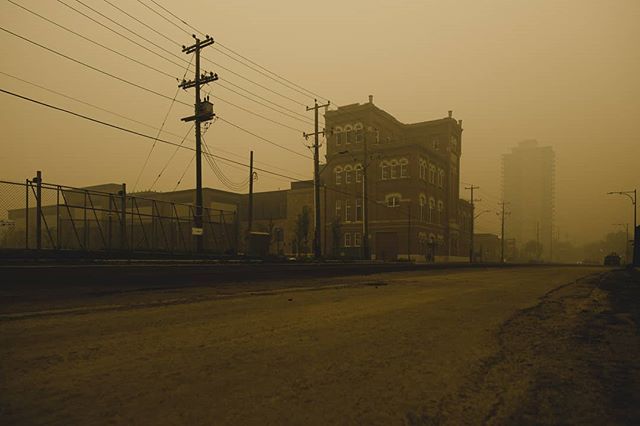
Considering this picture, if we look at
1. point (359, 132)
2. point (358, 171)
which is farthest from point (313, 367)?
point (359, 132)

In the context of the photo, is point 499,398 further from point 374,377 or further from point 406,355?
point 406,355

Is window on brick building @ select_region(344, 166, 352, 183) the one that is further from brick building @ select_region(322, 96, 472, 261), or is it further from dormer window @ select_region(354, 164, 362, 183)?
dormer window @ select_region(354, 164, 362, 183)

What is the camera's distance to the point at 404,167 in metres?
61.5

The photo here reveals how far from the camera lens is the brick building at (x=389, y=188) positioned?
198 ft

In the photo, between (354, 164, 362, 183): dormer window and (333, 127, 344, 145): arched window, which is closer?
(354, 164, 362, 183): dormer window

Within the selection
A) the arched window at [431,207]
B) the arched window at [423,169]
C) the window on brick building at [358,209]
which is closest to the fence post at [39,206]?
the window on brick building at [358,209]

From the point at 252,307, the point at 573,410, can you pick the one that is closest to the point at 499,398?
the point at 573,410

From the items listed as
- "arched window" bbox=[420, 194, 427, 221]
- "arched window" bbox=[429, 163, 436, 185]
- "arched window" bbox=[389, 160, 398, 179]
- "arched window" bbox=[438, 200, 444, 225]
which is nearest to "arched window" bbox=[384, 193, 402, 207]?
"arched window" bbox=[389, 160, 398, 179]

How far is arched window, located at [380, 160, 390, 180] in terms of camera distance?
209 feet

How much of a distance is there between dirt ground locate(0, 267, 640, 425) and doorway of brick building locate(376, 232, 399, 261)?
176ft

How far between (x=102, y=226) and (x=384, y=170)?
148 feet

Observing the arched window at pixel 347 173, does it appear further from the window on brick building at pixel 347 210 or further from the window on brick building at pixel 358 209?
the window on brick building at pixel 358 209

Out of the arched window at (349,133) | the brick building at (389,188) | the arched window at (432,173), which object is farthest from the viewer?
the arched window at (349,133)

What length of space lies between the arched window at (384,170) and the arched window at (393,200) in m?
2.96
